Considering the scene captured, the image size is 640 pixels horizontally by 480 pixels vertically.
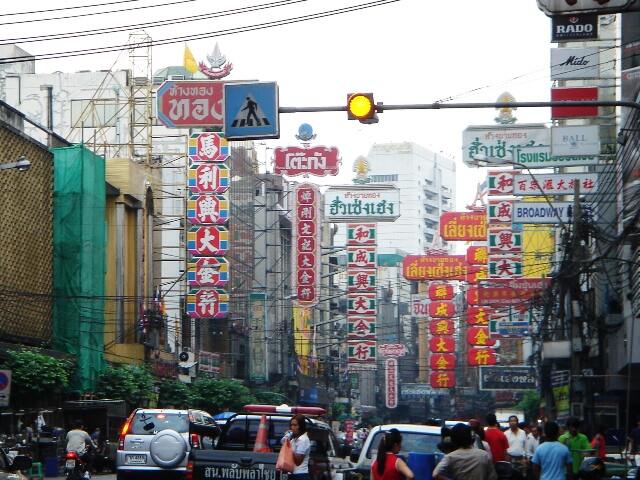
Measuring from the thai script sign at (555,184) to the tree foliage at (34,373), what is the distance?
1578cm

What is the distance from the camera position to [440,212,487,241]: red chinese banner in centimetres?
8681

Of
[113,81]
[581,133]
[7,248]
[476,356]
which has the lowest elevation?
[476,356]

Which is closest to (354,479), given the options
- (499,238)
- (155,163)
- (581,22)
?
(581,22)

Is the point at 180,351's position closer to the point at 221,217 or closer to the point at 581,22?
the point at 221,217

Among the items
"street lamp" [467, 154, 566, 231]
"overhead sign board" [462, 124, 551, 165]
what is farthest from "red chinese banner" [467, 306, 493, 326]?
"overhead sign board" [462, 124, 551, 165]

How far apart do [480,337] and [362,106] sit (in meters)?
59.0

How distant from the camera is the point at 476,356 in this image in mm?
75188

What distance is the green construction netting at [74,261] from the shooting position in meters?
52.1

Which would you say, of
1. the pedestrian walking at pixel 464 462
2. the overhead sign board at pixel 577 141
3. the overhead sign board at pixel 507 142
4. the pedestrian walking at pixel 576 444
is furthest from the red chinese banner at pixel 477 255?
the pedestrian walking at pixel 464 462

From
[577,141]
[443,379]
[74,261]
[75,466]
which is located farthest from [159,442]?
[443,379]

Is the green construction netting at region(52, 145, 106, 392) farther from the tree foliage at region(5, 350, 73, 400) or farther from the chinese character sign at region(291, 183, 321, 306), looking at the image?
the chinese character sign at region(291, 183, 321, 306)

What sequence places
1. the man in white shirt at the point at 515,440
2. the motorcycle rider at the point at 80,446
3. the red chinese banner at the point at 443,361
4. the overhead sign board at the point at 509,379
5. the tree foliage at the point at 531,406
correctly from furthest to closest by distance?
1. the overhead sign board at the point at 509,379
2. the red chinese banner at the point at 443,361
3. the tree foliage at the point at 531,406
4. the motorcycle rider at the point at 80,446
5. the man in white shirt at the point at 515,440

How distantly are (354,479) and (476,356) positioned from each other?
57.3 metres

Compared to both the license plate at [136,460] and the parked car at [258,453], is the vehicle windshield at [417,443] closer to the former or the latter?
the parked car at [258,453]
